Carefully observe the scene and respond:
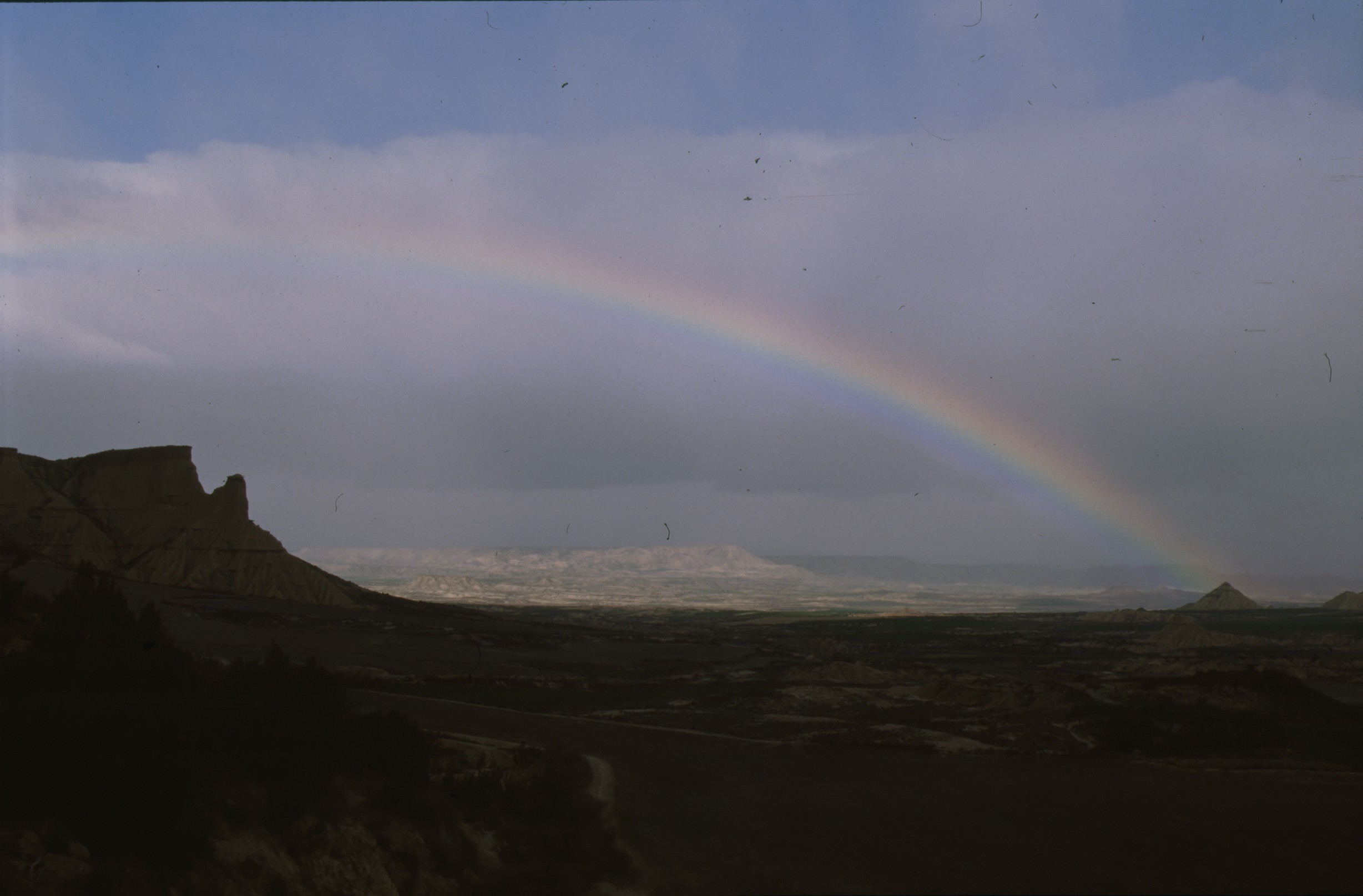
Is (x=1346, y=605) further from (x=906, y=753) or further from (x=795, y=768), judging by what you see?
(x=795, y=768)

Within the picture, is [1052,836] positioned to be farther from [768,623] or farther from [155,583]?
[768,623]

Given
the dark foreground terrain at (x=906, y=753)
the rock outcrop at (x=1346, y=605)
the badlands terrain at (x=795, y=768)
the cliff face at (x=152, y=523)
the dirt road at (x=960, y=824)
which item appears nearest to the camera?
the badlands terrain at (x=795, y=768)

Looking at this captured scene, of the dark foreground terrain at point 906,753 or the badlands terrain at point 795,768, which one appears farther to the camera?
the dark foreground terrain at point 906,753

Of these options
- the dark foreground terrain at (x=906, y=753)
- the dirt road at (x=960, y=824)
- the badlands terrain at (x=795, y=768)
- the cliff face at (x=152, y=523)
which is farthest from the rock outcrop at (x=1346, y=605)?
the dirt road at (x=960, y=824)

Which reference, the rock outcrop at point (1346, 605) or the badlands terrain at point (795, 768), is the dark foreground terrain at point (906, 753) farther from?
the rock outcrop at point (1346, 605)

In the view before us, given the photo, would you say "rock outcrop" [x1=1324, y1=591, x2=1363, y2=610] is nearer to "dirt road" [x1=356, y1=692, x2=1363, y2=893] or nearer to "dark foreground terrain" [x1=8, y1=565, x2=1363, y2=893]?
"dark foreground terrain" [x1=8, y1=565, x2=1363, y2=893]

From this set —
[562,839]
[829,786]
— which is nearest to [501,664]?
[829,786]
